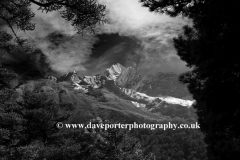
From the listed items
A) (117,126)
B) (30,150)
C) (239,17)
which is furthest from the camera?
(117,126)

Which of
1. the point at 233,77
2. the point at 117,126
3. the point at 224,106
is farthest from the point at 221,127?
the point at 117,126

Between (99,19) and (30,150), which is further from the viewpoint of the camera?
(30,150)

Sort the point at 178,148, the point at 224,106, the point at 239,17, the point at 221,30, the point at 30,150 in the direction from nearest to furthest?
the point at 239,17, the point at 221,30, the point at 224,106, the point at 30,150, the point at 178,148

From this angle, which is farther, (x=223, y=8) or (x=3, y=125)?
(x=3, y=125)

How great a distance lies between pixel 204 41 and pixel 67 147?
53.6 feet

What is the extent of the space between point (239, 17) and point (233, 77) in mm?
1822

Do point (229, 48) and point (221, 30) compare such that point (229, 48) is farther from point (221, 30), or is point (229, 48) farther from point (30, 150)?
point (30, 150)

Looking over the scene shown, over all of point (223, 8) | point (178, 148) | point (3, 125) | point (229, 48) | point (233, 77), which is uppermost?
point (223, 8)

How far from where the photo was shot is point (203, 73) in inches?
251

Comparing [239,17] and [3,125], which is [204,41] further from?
[3,125]

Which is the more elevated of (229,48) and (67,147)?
(229,48)

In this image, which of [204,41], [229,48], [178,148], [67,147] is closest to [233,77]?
[229,48]

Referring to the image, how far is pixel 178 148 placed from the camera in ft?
512

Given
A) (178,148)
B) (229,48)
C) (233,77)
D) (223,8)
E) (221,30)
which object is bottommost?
(178,148)
